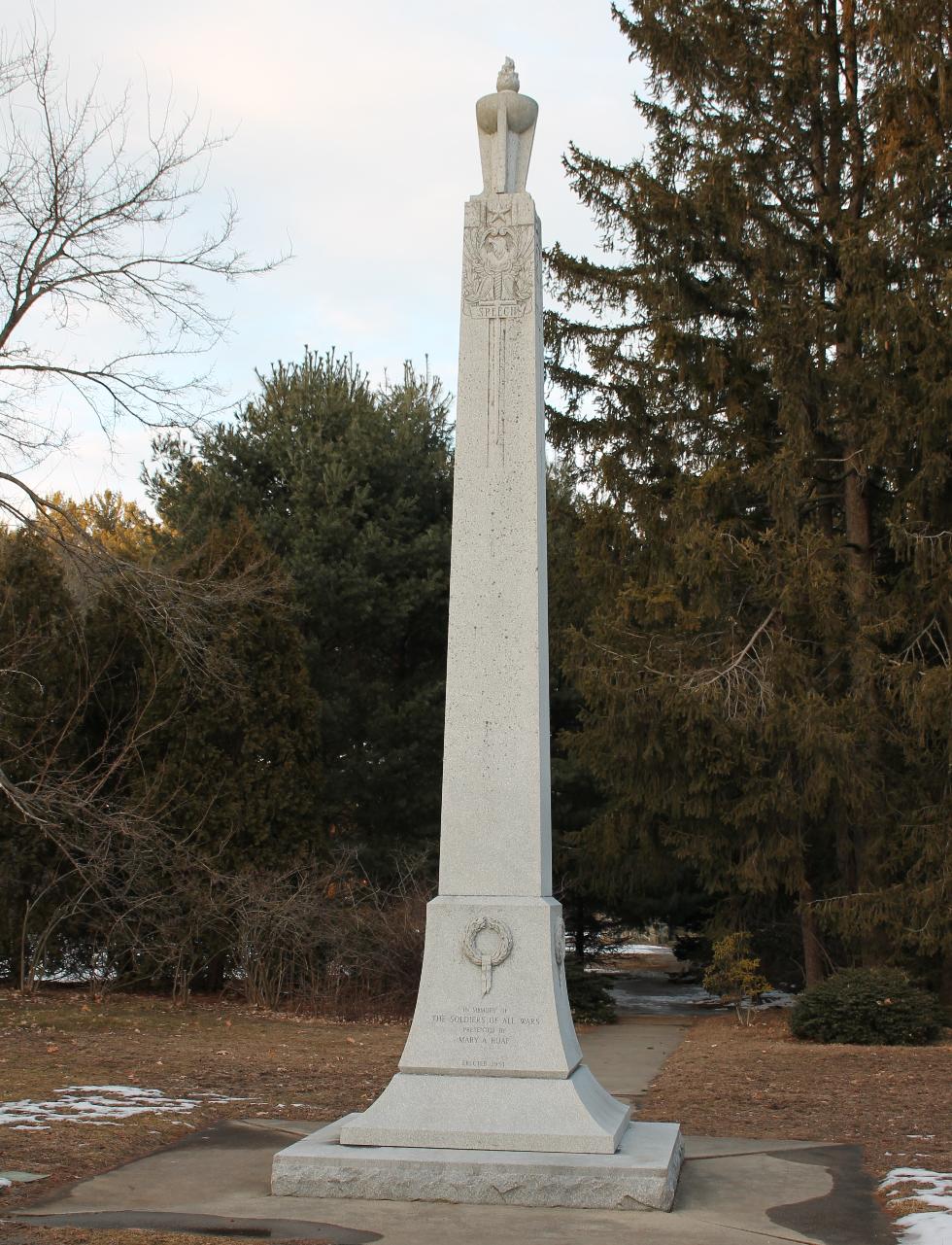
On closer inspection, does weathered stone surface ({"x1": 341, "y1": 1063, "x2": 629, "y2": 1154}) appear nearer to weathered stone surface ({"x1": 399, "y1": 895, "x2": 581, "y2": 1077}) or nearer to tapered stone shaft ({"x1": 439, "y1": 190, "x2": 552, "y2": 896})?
weathered stone surface ({"x1": 399, "y1": 895, "x2": 581, "y2": 1077})

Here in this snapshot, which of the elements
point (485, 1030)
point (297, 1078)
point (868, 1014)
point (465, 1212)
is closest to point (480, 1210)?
point (465, 1212)

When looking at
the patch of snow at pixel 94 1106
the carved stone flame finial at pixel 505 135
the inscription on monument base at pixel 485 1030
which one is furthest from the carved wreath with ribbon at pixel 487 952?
the carved stone flame finial at pixel 505 135

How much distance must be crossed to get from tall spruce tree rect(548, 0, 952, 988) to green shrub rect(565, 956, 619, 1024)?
167 cm

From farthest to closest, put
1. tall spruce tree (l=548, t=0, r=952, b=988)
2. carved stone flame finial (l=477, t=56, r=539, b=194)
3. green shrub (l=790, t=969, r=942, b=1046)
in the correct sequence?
tall spruce tree (l=548, t=0, r=952, b=988), green shrub (l=790, t=969, r=942, b=1046), carved stone flame finial (l=477, t=56, r=539, b=194)

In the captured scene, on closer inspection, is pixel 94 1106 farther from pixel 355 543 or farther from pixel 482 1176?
pixel 355 543

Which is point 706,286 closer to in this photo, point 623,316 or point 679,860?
point 623,316

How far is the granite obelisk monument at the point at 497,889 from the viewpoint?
5.91 meters

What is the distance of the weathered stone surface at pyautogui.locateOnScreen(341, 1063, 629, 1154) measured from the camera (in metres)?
6.04

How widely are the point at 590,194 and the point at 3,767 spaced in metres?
10.1

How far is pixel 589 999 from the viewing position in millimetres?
14930

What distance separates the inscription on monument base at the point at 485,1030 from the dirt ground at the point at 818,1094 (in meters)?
1.90

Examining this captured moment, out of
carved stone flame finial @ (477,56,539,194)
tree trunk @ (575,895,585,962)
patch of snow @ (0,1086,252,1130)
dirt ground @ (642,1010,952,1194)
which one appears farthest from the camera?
tree trunk @ (575,895,585,962)

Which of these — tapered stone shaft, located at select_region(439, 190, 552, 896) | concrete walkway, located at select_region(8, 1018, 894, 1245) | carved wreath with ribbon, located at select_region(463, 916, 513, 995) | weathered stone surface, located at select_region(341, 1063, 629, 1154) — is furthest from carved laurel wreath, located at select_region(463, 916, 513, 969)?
concrete walkway, located at select_region(8, 1018, 894, 1245)

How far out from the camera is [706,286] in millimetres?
15945
